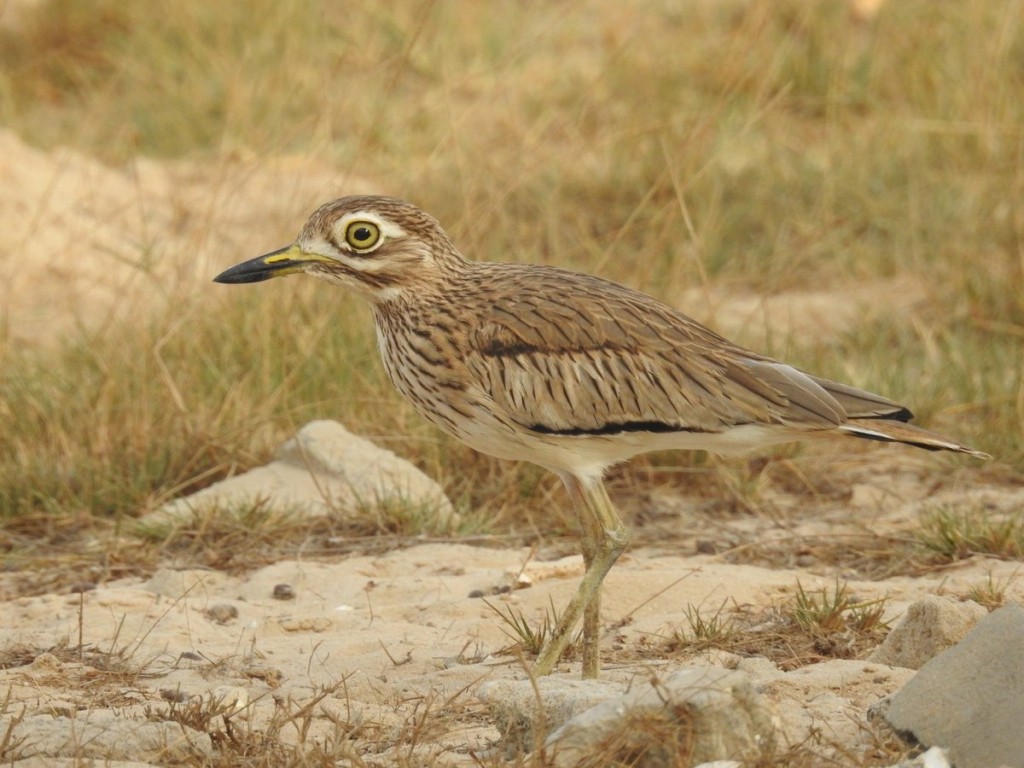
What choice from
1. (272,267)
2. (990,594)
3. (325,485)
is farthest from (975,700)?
(325,485)

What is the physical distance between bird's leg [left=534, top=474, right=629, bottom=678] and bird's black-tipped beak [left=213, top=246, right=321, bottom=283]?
86cm

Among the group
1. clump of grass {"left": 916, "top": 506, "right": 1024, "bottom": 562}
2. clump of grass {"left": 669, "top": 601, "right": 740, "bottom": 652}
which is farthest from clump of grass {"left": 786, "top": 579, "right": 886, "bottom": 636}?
clump of grass {"left": 916, "top": 506, "right": 1024, "bottom": 562}

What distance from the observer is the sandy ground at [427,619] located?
354 cm

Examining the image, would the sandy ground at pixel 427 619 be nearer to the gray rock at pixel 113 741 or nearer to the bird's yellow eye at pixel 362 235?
the gray rock at pixel 113 741

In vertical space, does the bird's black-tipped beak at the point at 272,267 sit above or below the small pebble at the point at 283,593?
above

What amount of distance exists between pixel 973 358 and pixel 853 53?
3.24m

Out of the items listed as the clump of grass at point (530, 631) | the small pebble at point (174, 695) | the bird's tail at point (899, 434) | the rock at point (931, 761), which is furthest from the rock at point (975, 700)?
the small pebble at point (174, 695)

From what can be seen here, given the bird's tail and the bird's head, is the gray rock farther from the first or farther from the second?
the bird's tail

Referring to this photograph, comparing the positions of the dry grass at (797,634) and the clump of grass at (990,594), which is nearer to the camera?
the dry grass at (797,634)

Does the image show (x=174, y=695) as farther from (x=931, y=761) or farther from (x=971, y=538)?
(x=971, y=538)

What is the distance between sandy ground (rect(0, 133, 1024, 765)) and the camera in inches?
139

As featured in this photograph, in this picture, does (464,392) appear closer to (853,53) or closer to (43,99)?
(853,53)

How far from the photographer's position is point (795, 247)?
7445mm

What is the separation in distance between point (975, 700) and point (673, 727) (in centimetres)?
64
